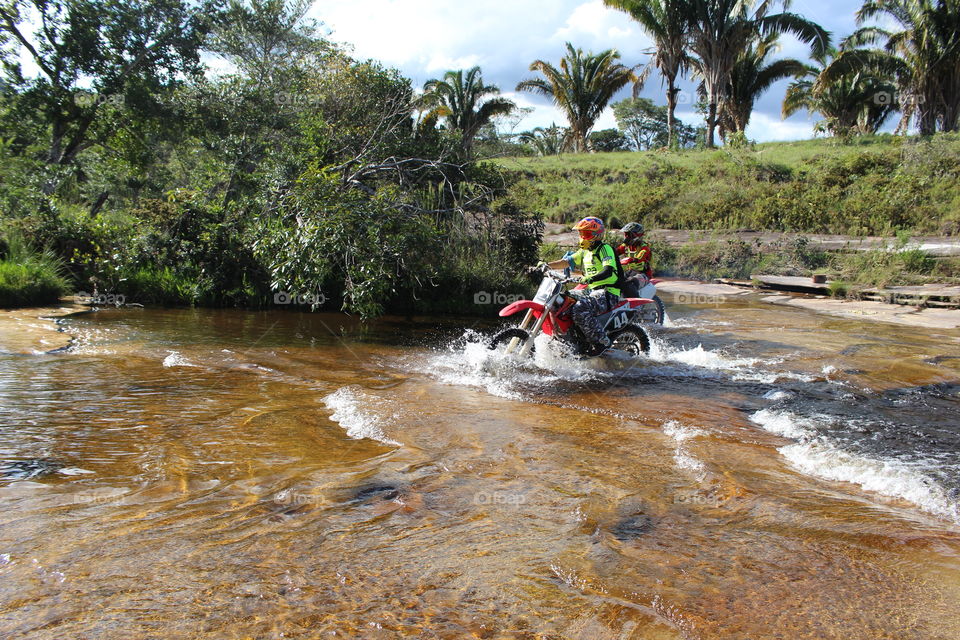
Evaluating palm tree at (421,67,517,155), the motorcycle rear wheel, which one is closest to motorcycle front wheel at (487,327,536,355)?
the motorcycle rear wheel

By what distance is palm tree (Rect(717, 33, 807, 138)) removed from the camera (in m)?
34.2

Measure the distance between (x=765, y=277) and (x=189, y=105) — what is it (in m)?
16.4

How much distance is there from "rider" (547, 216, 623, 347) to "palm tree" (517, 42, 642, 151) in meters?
29.8

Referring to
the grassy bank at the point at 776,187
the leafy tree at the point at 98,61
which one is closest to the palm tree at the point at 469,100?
the grassy bank at the point at 776,187

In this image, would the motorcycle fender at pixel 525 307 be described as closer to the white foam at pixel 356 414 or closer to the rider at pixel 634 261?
the white foam at pixel 356 414

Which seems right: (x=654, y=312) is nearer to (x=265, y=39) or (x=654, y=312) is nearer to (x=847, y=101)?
(x=265, y=39)

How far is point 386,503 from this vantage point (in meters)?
3.76

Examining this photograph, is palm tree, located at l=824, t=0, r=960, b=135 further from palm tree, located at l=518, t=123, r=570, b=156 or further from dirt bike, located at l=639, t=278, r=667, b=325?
dirt bike, located at l=639, t=278, r=667, b=325

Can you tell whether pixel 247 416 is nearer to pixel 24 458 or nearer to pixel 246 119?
pixel 24 458

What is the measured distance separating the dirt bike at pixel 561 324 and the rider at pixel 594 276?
108mm

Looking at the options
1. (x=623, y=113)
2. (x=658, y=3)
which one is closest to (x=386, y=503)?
(x=658, y=3)

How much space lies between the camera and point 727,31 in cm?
2977

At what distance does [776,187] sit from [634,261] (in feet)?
58.8

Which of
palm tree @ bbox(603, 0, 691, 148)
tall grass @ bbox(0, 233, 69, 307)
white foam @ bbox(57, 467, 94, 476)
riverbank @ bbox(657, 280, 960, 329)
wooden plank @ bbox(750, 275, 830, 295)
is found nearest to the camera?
white foam @ bbox(57, 467, 94, 476)
